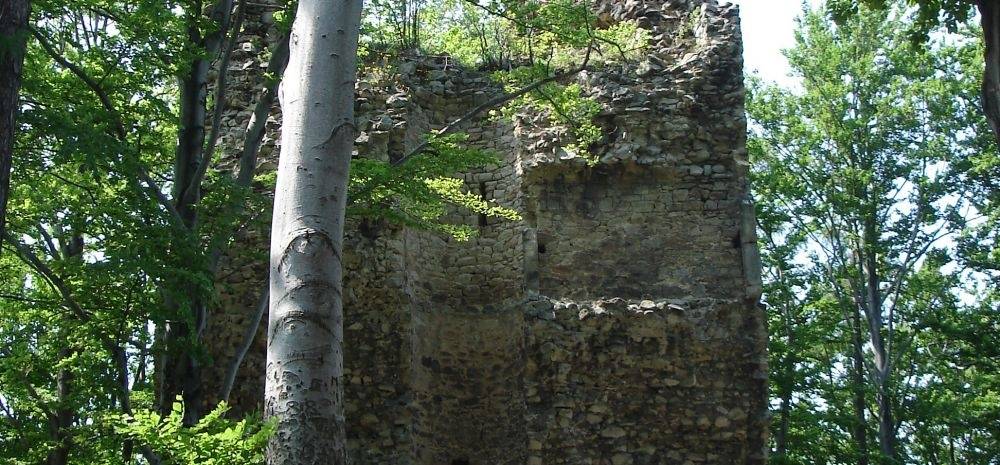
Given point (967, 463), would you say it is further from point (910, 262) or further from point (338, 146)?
point (338, 146)

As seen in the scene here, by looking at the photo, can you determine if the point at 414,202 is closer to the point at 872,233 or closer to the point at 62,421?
the point at 62,421

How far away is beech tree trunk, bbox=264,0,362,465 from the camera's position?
6.17m

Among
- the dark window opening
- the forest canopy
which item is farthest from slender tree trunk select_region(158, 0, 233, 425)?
the dark window opening

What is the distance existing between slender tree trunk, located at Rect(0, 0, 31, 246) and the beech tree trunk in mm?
1429

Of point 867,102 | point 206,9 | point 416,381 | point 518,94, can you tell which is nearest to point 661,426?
point 416,381

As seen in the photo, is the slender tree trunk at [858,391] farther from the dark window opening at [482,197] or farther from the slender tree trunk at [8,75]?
the slender tree trunk at [8,75]

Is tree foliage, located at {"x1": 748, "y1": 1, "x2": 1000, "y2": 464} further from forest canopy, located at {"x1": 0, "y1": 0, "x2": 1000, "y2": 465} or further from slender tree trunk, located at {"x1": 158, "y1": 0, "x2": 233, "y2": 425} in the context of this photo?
slender tree trunk, located at {"x1": 158, "y1": 0, "x2": 233, "y2": 425}

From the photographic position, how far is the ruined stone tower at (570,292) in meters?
12.2

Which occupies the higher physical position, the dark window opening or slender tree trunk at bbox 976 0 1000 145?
the dark window opening

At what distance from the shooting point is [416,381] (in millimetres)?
12445

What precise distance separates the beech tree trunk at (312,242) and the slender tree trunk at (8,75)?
4.69 ft

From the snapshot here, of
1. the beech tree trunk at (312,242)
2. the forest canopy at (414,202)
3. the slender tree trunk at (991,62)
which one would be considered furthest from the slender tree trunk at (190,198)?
the slender tree trunk at (991,62)

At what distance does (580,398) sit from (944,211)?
36.1 ft

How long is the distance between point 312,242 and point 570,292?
22.1 feet
